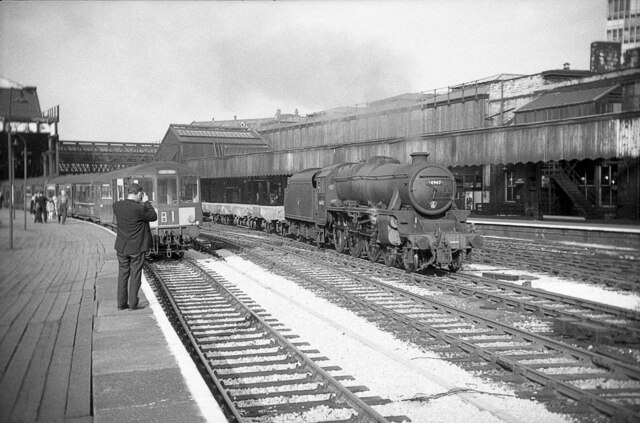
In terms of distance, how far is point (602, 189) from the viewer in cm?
351

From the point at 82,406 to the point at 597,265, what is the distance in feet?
31.5

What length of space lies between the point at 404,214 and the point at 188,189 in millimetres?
7439

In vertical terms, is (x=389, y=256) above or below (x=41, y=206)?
below

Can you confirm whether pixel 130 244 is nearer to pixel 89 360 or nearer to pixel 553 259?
pixel 89 360

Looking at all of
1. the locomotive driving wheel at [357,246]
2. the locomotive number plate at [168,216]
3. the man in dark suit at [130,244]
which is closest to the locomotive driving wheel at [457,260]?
the locomotive driving wheel at [357,246]

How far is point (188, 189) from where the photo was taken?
1659 centimetres

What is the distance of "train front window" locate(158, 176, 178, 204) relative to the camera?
16148 mm

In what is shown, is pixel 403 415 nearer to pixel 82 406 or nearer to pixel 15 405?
pixel 82 406

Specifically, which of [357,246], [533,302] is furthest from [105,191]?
[533,302]

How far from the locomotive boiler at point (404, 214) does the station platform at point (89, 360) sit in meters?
5.89

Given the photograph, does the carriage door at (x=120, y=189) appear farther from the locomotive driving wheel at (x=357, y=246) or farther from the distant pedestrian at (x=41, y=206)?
the distant pedestrian at (x=41, y=206)

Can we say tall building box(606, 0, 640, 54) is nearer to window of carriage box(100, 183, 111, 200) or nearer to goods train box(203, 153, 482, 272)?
goods train box(203, 153, 482, 272)

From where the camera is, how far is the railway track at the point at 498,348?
4634 millimetres

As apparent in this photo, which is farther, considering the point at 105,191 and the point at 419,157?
the point at 105,191
